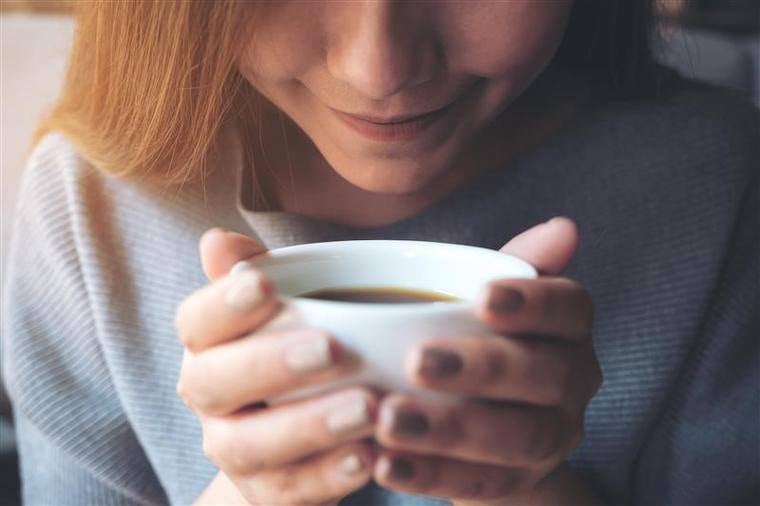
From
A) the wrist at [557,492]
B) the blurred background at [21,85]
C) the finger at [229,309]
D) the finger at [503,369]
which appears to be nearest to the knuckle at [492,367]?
the finger at [503,369]

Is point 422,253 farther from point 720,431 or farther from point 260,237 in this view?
point 720,431

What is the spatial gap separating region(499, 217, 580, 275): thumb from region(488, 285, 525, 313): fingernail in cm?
12

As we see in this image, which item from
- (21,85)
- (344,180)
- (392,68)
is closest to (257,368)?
(392,68)

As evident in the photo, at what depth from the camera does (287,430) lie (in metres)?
0.41

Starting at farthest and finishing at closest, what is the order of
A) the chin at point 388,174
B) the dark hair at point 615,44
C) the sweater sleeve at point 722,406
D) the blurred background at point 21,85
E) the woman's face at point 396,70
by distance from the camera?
the blurred background at point 21,85, the dark hair at point 615,44, the sweater sleeve at point 722,406, the chin at point 388,174, the woman's face at point 396,70

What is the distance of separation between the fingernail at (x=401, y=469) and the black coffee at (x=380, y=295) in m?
0.11

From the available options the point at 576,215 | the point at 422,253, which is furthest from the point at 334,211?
the point at 422,253

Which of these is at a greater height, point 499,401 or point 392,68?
point 392,68

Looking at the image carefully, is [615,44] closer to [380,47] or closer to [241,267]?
[380,47]

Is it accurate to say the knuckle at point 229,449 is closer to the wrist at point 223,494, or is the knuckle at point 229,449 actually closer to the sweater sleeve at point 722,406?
the wrist at point 223,494

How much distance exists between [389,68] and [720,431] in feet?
1.75

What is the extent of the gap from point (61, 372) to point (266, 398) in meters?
0.58

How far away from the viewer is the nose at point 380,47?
22.8 inches

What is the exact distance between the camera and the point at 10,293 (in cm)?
94
